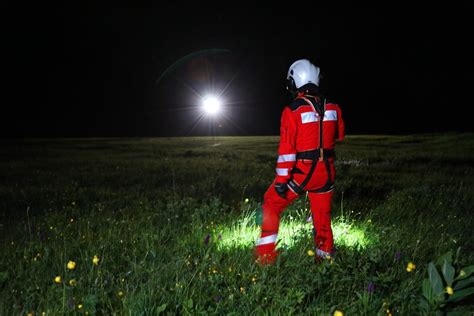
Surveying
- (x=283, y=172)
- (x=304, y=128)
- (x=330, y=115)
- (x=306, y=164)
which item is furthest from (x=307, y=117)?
(x=283, y=172)

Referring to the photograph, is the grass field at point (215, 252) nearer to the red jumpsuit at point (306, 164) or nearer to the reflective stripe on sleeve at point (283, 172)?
the red jumpsuit at point (306, 164)

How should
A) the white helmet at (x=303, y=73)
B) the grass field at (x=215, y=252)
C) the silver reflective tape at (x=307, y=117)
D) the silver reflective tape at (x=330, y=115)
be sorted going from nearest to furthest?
the grass field at (x=215, y=252) → the silver reflective tape at (x=307, y=117) → the silver reflective tape at (x=330, y=115) → the white helmet at (x=303, y=73)

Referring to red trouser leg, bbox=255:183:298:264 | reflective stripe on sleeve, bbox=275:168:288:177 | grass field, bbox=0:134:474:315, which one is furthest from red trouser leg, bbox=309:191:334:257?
reflective stripe on sleeve, bbox=275:168:288:177

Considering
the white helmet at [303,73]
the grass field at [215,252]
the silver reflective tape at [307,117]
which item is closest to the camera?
the grass field at [215,252]

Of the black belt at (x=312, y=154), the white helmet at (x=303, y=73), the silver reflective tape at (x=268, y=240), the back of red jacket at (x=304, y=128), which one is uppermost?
the white helmet at (x=303, y=73)

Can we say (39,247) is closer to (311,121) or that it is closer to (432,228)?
(311,121)

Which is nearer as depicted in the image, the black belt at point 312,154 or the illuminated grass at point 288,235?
the black belt at point 312,154

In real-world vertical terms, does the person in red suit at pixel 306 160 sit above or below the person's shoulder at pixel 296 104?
below

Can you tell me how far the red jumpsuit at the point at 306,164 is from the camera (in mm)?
4621

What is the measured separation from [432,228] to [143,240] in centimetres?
474

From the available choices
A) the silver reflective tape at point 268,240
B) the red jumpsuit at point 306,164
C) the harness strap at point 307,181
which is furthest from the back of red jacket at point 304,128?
the silver reflective tape at point 268,240

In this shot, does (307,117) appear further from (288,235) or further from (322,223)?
(288,235)

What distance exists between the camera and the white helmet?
16.1 feet

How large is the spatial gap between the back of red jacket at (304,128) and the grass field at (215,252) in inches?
50.1
